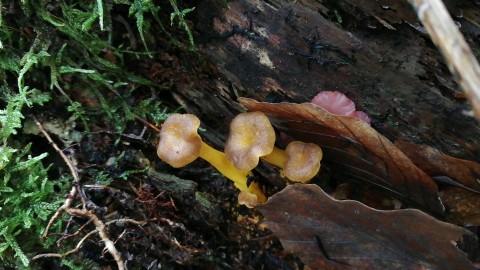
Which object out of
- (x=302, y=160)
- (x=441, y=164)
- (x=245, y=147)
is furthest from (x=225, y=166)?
(x=441, y=164)

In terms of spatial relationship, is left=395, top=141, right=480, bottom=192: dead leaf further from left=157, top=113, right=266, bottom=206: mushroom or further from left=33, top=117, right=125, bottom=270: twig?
left=33, top=117, right=125, bottom=270: twig

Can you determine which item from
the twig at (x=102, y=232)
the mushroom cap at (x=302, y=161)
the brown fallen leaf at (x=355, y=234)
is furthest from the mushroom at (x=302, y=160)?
the twig at (x=102, y=232)

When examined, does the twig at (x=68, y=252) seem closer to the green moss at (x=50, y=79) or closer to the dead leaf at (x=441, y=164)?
the green moss at (x=50, y=79)

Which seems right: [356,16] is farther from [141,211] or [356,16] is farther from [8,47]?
[8,47]

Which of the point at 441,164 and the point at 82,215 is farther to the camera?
the point at 82,215

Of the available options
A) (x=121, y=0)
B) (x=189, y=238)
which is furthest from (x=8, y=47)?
(x=189, y=238)

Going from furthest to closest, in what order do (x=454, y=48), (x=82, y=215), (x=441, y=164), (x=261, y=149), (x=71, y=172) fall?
(x=71, y=172)
(x=82, y=215)
(x=261, y=149)
(x=441, y=164)
(x=454, y=48)

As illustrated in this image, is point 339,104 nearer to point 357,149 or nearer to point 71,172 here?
A: point 357,149
